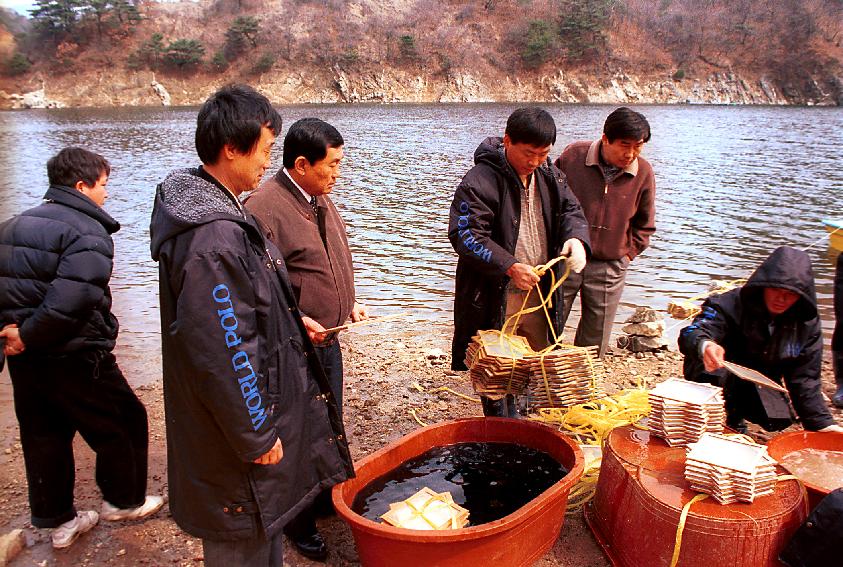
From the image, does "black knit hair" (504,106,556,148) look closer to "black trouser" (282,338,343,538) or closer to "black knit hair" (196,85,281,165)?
"black trouser" (282,338,343,538)

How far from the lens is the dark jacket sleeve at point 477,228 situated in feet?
11.7

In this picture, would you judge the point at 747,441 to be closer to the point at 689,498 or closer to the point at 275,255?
the point at 689,498

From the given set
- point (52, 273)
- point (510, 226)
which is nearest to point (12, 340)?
point (52, 273)

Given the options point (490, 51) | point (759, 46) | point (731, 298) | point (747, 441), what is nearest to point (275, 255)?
point (747, 441)

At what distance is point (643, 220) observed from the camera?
4703 millimetres

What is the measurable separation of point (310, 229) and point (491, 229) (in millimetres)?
1161

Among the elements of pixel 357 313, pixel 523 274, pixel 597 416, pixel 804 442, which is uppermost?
pixel 523 274

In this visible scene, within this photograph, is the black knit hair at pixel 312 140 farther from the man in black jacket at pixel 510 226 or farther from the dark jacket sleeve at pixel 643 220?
the dark jacket sleeve at pixel 643 220

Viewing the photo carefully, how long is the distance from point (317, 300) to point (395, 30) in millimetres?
Answer: 75529

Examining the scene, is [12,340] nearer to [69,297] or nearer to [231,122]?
[69,297]

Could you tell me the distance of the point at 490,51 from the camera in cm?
7062

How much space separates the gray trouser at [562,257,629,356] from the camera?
185 inches

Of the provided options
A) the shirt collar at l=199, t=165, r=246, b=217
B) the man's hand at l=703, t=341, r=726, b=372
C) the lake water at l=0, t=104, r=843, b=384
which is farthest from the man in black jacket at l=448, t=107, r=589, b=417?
the lake water at l=0, t=104, r=843, b=384

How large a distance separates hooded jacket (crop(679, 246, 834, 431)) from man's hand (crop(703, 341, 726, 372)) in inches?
4.4
